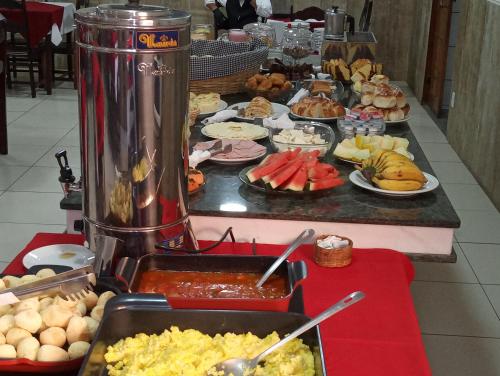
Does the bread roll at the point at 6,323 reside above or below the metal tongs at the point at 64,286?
below

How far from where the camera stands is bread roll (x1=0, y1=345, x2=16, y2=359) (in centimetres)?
106

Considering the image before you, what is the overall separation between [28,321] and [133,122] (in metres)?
0.39

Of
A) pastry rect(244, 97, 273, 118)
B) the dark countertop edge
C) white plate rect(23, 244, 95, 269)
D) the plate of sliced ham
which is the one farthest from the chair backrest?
white plate rect(23, 244, 95, 269)

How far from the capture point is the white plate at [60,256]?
1.51m

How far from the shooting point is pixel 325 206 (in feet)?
6.06

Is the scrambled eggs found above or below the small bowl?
below

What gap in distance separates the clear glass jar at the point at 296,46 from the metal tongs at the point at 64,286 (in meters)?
2.63

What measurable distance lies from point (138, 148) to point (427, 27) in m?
5.75

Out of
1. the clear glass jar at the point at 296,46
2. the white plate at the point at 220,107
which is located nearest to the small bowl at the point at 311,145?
the white plate at the point at 220,107

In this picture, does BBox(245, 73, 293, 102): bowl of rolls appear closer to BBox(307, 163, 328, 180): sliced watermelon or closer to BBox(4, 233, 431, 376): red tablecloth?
BBox(307, 163, 328, 180): sliced watermelon

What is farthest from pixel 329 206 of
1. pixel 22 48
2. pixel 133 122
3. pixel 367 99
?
pixel 22 48

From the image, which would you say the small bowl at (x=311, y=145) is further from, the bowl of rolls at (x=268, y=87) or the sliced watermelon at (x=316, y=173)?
the bowl of rolls at (x=268, y=87)

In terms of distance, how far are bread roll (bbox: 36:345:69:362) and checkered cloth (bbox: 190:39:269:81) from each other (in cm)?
195

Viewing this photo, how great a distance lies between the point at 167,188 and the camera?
1372mm
